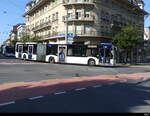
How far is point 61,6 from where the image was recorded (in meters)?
47.5

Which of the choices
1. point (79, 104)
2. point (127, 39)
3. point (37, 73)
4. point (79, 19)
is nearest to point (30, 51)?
point (79, 19)

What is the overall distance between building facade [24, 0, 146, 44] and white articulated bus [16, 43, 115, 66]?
33.7 ft

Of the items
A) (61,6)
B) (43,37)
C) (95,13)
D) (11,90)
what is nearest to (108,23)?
(95,13)

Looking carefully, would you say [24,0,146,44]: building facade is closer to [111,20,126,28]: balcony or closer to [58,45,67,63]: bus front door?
[111,20,126,28]: balcony

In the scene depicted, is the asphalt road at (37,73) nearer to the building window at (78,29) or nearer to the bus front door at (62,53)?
the bus front door at (62,53)

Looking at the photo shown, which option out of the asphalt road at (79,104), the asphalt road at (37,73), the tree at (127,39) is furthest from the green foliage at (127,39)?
the asphalt road at (79,104)

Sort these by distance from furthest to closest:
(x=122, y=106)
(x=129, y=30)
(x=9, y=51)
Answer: (x=9, y=51)
(x=129, y=30)
(x=122, y=106)

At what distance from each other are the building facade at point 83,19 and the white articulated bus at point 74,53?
1026 cm

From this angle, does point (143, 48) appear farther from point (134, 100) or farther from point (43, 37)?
point (134, 100)

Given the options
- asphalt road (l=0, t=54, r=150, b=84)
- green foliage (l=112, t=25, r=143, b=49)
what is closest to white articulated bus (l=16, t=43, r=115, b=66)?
asphalt road (l=0, t=54, r=150, b=84)

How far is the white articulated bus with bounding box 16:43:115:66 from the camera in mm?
27859

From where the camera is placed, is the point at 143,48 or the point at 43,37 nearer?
the point at 43,37

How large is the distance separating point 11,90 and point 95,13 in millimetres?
37670

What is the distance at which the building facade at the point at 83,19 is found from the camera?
45438 millimetres
